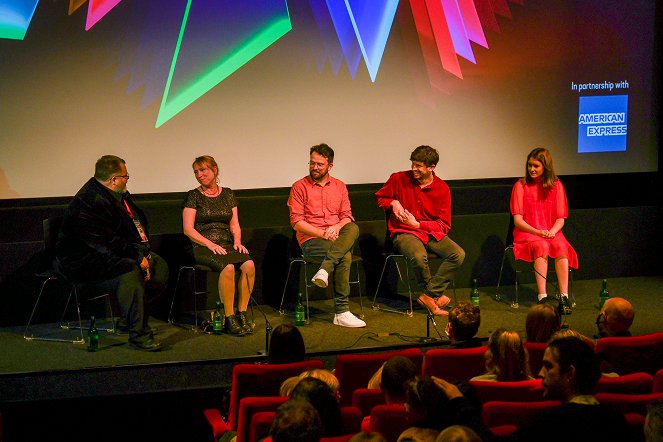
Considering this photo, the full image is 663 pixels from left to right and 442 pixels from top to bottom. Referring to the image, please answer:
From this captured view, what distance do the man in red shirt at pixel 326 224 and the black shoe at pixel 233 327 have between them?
26.4 inches

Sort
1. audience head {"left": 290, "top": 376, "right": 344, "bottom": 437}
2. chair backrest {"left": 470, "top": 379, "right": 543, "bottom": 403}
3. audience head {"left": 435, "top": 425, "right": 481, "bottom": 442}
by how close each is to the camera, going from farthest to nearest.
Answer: chair backrest {"left": 470, "top": 379, "right": 543, "bottom": 403} < audience head {"left": 290, "top": 376, "right": 344, "bottom": 437} < audience head {"left": 435, "top": 425, "right": 481, "bottom": 442}

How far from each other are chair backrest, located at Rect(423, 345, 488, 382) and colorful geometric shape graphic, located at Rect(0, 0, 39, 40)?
4159 millimetres

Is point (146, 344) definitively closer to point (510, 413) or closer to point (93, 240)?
point (93, 240)

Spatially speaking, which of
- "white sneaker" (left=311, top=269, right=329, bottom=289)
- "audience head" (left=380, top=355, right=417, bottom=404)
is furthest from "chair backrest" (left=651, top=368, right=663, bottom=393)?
"white sneaker" (left=311, top=269, right=329, bottom=289)

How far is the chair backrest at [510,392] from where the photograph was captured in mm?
3537

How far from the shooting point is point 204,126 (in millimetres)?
7168

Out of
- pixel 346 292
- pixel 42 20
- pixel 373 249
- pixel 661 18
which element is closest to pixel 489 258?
pixel 373 249

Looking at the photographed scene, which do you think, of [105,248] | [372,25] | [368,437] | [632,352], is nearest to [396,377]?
[368,437]

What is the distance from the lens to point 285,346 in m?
4.10

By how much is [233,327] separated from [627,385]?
297 cm

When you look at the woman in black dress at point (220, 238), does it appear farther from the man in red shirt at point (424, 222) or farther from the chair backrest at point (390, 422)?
the chair backrest at point (390, 422)

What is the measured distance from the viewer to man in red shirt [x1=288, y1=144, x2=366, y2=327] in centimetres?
626

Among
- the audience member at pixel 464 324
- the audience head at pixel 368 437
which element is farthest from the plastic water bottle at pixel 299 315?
the audience head at pixel 368 437

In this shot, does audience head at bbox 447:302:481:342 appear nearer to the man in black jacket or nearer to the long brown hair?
the man in black jacket
